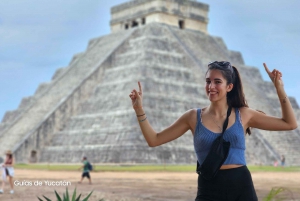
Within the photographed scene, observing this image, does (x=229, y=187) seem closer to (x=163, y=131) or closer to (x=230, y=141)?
(x=230, y=141)

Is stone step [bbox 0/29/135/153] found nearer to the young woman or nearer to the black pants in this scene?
the young woman

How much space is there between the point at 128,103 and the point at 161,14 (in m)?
12.6

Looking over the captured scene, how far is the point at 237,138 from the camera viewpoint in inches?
184

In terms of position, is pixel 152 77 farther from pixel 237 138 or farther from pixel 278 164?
pixel 237 138

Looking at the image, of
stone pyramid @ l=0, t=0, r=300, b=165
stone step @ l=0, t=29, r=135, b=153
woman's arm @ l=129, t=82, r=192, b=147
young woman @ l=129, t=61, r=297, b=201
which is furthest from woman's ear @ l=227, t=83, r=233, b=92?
stone step @ l=0, t=29, r=135, b=153

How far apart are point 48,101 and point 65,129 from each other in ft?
14.7

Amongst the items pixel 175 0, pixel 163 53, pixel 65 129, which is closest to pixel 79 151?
pixel 65 129

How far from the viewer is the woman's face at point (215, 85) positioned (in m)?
4.78

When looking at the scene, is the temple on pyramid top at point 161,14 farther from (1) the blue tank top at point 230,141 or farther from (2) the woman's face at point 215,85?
(1) the blue tank top at point 230,141

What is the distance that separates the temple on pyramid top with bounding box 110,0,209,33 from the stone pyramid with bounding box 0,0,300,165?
260 millimetres

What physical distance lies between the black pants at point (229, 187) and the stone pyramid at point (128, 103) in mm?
28962

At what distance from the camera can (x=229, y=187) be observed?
4.54 meters

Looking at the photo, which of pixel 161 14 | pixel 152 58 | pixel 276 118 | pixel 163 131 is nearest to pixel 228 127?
pixel 276 118

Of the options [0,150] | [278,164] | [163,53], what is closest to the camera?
[278,164]
